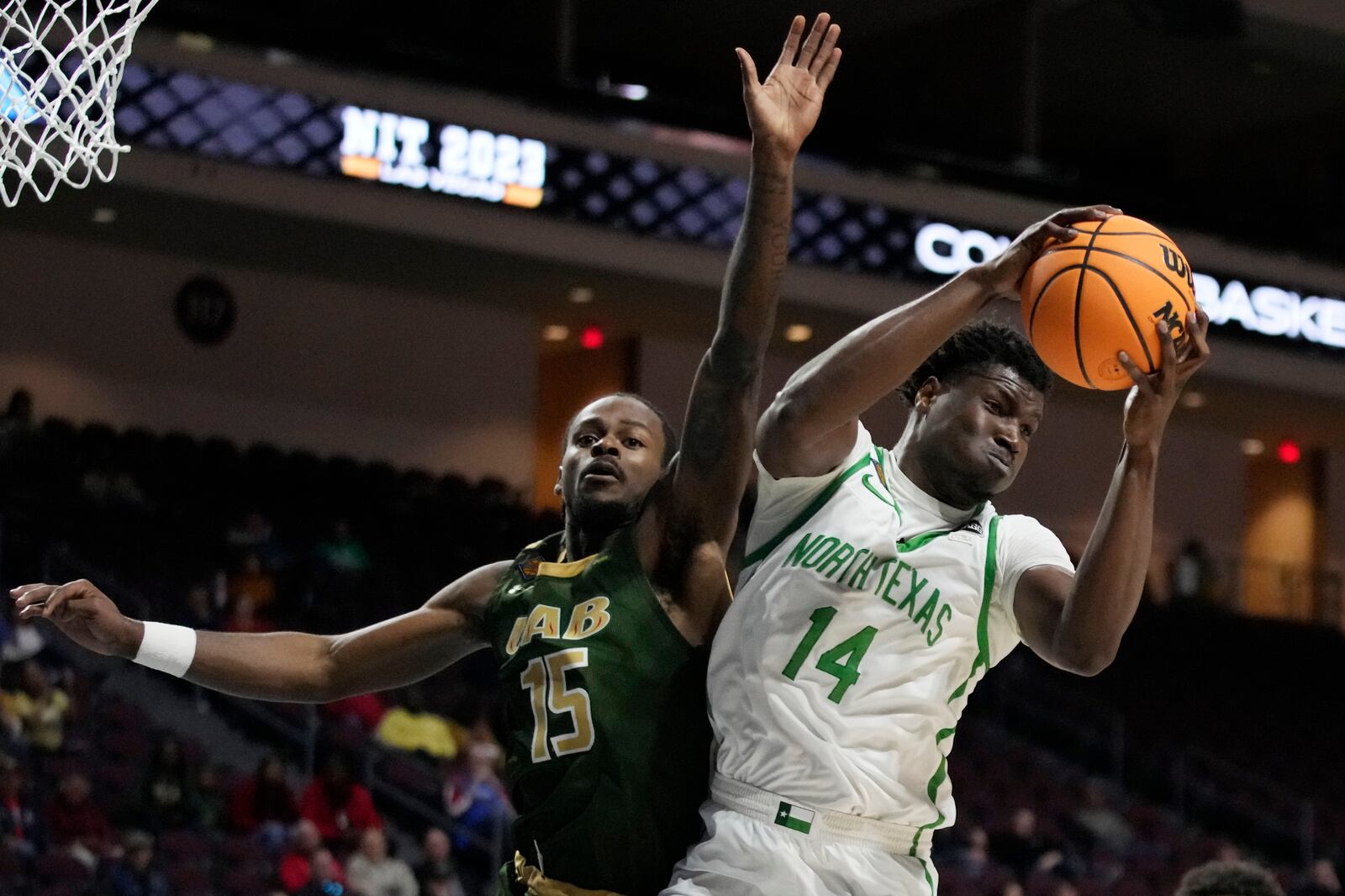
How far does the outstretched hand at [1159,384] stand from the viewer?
3.43 metres

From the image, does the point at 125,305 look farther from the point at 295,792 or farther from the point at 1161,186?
the point at 1161,186

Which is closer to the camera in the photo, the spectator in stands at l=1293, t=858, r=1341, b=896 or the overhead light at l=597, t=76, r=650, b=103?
the spectator in stands at l=1293, t=858, r=1341, b=896

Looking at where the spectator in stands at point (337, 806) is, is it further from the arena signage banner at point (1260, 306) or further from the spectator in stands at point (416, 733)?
the arena signage banner at point (1260, 306)

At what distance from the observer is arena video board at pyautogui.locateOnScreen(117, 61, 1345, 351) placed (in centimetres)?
1452

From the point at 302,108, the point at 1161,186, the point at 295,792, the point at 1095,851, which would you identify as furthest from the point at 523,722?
the point at 1161,186

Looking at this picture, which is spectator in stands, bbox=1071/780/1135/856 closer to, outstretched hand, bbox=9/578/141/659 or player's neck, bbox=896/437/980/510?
Answer: player's neck, bbox=896/437/980/510

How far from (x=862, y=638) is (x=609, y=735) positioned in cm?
60

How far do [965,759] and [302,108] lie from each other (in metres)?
7.41

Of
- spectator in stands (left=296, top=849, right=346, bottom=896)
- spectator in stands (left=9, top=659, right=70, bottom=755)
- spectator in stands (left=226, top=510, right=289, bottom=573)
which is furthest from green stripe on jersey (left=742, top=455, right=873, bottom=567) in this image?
spectator in stands (left=226, top=510, right=289, bottom=573)

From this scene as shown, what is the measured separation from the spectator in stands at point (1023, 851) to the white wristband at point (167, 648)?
934cm

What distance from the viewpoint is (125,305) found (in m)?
17.2

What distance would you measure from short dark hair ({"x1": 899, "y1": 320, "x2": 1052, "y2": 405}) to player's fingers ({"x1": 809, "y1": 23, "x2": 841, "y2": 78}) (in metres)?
0.61

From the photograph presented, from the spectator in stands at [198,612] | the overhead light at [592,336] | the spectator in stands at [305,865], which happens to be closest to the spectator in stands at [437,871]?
the spectator in stands at [305,865]

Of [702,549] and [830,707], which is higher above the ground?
[702,549]
